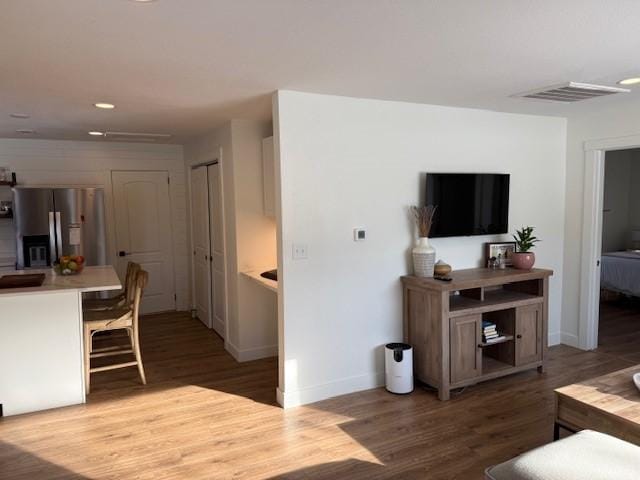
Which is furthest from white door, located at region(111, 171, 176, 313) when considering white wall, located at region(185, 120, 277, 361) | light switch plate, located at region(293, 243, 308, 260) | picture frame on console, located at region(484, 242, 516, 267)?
picture frame on console, located at region(484, 242, 516, 267)

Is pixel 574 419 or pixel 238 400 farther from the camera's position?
pixel 238 400

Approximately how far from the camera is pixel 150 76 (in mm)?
2883

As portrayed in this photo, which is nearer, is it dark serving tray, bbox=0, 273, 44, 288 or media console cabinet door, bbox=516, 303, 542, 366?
dark serving tray, bbox=0, 273, 44, 288

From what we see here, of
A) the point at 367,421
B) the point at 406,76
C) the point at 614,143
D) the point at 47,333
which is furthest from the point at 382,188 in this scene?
the point at 47,333

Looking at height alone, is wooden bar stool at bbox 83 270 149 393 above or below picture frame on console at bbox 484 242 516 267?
below

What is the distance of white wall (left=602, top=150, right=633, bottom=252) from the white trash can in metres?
6.02

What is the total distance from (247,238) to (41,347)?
191 cm

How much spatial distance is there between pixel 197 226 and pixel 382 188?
297 centimetres

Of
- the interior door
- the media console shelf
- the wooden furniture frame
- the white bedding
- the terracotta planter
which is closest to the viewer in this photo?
the wooden furniture frame

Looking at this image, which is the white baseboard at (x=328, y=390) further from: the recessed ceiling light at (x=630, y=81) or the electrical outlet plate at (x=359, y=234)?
the recessed ceiling light at (x=630, y=81)

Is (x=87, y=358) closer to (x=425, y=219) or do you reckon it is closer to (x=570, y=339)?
(x=425, y=219)

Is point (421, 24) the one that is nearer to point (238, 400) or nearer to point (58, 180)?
point (238, 400)

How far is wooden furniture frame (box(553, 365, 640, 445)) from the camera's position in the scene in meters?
2.21

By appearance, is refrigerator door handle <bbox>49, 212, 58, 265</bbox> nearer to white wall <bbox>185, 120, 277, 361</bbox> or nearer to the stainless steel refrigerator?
the stainless steel refrigerator
